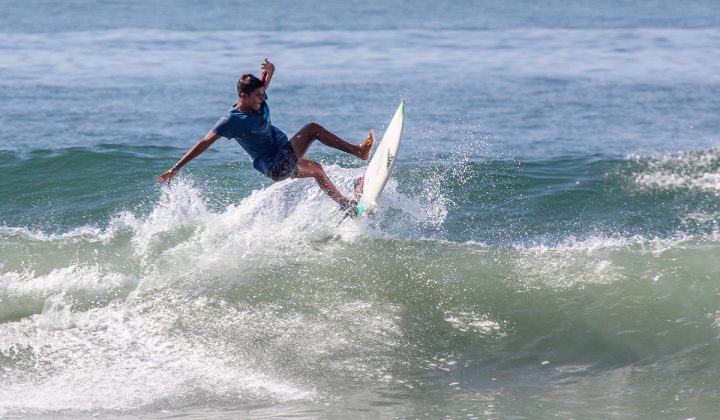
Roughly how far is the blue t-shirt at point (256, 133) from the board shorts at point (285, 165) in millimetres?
35

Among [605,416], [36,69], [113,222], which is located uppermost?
[36,69]

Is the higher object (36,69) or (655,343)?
(36,69)

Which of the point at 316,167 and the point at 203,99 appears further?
the point at 203,99

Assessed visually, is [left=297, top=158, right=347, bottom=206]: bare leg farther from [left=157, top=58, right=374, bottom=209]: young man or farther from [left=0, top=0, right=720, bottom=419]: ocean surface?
[left=0, top=0, right=720, bottom=419]: ocean surface

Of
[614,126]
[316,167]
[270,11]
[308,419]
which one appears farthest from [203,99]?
[270,11]

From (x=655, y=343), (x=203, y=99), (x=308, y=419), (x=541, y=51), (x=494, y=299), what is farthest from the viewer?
(x=541, y=51)

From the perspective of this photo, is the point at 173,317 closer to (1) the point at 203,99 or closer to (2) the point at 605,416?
(2) the point at 605,416

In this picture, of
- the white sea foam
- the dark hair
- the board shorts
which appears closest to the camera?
the dark hair

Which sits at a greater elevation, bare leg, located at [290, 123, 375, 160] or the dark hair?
the dark hair

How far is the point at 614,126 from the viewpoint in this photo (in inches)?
748

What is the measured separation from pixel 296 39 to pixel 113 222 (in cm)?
2095

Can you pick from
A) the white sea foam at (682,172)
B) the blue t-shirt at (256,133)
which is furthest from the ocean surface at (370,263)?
the blue t-shirt at (256,133)

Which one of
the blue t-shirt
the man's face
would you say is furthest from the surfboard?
the man's face

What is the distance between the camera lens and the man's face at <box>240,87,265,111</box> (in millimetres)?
9391
